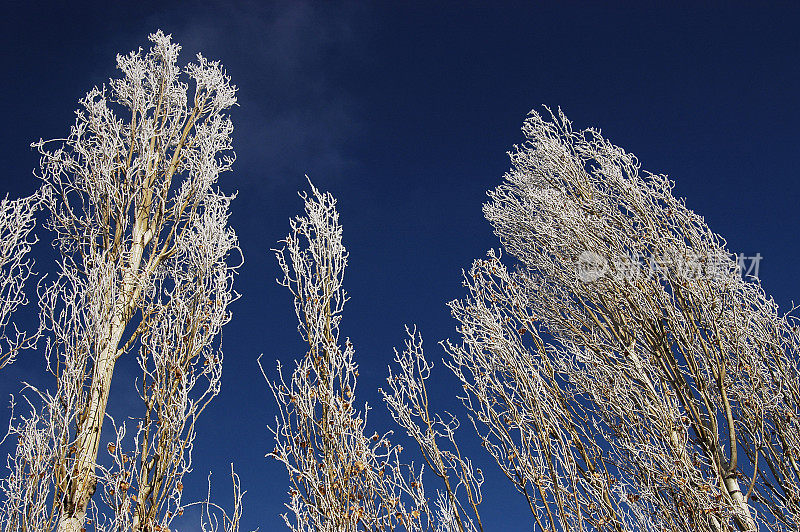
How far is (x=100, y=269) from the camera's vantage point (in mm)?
4820

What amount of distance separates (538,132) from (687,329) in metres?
4.17

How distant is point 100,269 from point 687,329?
5643 mm

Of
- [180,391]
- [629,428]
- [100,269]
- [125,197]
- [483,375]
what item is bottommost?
[629,428]

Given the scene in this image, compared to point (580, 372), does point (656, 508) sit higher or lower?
lower

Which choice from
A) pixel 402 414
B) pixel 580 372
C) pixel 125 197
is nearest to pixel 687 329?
pixel 580 372

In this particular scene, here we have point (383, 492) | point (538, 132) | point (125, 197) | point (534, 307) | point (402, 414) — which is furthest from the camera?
point (538, 132)

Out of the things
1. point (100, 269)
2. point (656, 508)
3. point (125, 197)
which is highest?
point (125, 197)

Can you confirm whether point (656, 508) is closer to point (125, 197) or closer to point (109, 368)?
point (109, 368)

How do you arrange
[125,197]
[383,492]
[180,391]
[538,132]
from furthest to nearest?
[538,132] → [125,197] → [180,391] → [383,492]

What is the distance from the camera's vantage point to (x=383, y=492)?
3641 millimetres

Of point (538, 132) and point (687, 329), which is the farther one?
point (538, 132)

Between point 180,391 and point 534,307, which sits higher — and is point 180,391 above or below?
below

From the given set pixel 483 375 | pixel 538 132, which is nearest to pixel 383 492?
pixel 483 375

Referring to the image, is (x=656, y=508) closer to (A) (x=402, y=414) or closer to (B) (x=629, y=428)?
(B) (x=629, y=428)
